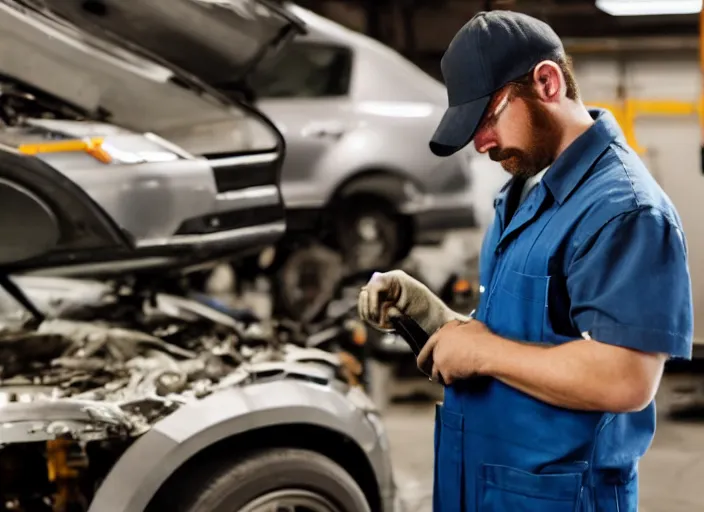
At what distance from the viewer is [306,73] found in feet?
7.79

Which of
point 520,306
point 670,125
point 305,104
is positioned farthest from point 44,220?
point 670,125

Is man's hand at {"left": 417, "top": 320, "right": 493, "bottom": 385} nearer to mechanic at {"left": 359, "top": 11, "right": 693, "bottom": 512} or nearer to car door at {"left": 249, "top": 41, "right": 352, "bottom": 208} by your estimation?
mechanic at {"left": 359, "top": 11, "right": 693, "bottom": 512}

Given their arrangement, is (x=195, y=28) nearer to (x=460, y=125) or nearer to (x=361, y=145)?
(x=361, y=145)

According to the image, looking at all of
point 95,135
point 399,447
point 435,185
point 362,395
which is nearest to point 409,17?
point 435,185

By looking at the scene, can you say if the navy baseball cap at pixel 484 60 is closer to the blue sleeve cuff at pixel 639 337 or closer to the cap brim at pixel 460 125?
the cap brim at pixel 460 125

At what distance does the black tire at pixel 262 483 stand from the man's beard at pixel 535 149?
106cm

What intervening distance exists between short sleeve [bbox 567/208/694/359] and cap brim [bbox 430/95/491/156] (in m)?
0.29

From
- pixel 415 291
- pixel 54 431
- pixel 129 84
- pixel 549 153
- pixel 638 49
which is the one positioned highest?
pixel 638 49

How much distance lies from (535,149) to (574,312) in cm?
30

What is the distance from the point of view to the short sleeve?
1021mm

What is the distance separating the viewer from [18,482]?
1948 mm

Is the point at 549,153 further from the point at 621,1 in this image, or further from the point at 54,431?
the point at 621,1

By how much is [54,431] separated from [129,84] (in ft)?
3.39

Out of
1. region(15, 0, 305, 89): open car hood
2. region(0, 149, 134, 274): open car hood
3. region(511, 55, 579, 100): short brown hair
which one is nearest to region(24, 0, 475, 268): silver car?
region(15, 0, 305, 89): open car hood
